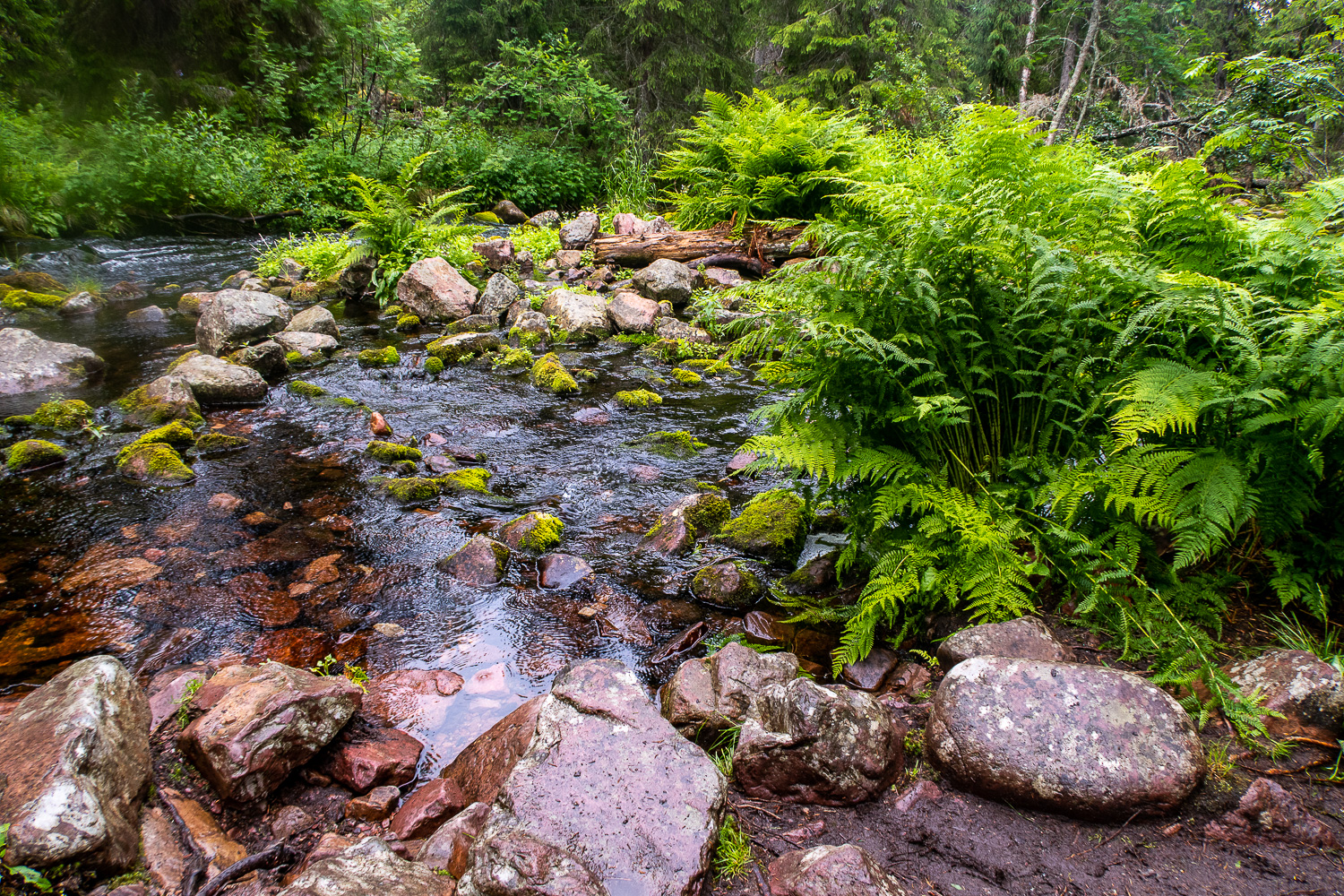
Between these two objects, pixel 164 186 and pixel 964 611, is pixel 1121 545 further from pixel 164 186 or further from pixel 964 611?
pixel 164 186

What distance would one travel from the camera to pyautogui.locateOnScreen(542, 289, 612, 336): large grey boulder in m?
8.64

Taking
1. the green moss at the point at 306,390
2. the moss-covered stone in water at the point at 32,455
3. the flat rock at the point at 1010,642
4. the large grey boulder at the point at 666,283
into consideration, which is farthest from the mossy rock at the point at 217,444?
the flat rock at the point at 1010,642

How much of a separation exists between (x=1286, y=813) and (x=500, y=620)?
3284mm

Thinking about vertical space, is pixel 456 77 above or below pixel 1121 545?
above

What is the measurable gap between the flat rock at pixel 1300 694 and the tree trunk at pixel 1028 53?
76.6 feet

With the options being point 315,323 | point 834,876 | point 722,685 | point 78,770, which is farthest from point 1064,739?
point 315,323

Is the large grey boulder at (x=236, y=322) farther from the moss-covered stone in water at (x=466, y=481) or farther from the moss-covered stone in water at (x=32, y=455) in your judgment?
the moss-covered stone in water at (x=466, y=481)

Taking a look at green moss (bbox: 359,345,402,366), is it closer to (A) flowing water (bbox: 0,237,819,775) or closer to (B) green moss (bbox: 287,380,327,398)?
(A) flowing water (bbox: 0,237,819,775)

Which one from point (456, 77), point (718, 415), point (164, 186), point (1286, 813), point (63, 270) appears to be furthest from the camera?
point (456, 77)

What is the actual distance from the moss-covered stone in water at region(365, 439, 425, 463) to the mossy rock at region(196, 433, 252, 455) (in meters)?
1.24

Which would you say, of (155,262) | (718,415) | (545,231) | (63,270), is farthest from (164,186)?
(718,415)

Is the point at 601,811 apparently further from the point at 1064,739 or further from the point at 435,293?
the point at 435,293

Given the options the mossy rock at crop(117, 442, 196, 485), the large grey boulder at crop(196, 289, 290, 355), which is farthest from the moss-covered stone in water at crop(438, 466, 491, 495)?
the large grey boulder at crop(196, 289, 290, 355)

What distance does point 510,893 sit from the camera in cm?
168
